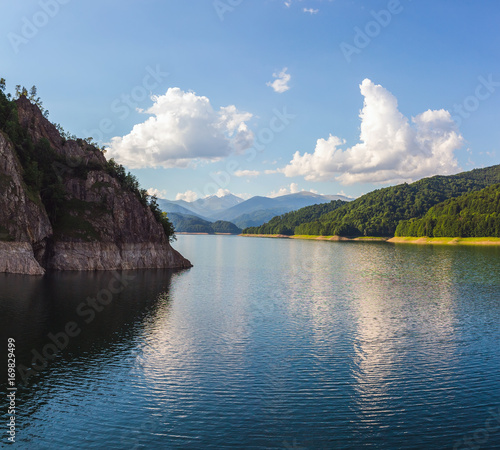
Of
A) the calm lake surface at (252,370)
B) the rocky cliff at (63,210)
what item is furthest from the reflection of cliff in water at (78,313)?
the rocky cliff at (63,210)

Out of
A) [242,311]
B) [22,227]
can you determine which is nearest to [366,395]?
[242,311]

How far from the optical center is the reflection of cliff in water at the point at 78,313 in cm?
3409

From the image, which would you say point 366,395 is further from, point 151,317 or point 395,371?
point 151,317

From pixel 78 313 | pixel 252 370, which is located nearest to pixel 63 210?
pixel 78 313

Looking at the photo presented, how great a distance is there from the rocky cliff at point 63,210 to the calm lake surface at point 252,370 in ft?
70.3

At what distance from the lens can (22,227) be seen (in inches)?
3167

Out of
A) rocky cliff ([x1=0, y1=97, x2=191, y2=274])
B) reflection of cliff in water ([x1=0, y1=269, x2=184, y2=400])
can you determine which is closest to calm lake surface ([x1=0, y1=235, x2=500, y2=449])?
reflection of cliff in water ([x1=0, y1=269, x2=184, y2=400])

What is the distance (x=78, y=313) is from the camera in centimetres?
4956

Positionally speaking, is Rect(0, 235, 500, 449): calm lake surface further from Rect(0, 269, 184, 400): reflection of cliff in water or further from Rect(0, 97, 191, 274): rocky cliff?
Rect(0, 97, 191, 274): rocky cliff

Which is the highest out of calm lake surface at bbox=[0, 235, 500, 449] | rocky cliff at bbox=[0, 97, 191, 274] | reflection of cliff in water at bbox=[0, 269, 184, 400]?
rocky cliff at bbox=[0, 97, 191, 274]

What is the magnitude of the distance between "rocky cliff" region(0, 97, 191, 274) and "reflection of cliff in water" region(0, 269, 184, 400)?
28.3 feet

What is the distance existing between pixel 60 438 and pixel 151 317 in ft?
96.3

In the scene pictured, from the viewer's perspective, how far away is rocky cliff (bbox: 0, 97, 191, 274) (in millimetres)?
80975

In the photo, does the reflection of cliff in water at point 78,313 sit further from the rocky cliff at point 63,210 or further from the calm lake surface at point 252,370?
the rocky cliff at point 63,210
